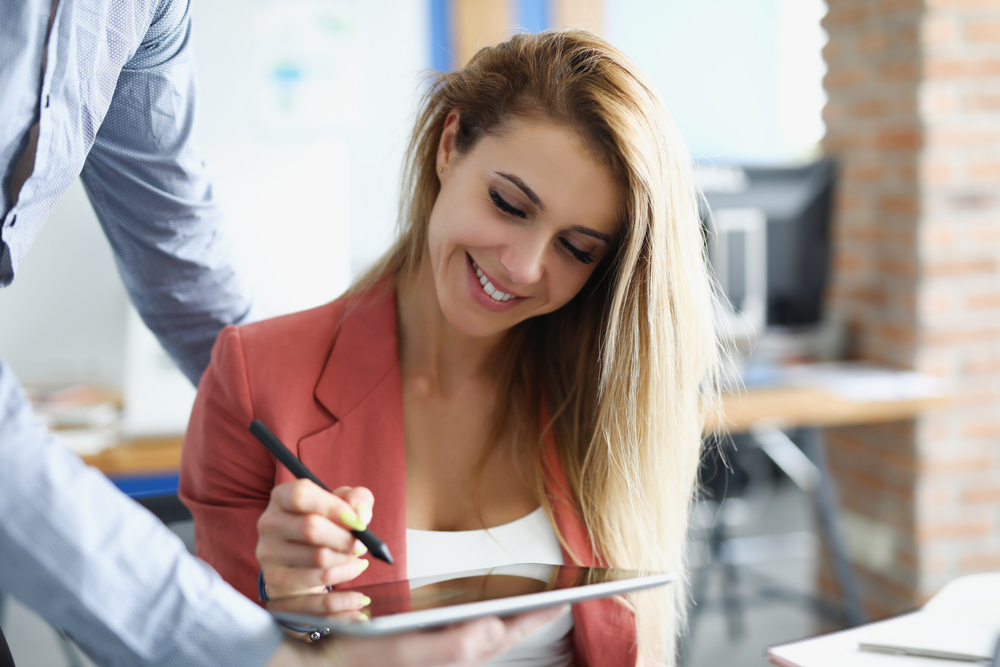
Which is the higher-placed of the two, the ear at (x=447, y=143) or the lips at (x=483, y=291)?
the ear at (x=447, y=143)

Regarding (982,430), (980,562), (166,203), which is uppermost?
(166,203)

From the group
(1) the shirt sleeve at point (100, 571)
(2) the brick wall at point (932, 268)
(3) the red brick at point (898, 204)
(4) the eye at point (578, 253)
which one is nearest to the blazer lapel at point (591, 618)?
(4) the eye at point (578, 253)

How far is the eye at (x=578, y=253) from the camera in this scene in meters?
1.07

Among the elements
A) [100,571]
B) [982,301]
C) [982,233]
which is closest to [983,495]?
[982,301]

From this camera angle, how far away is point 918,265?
2545 mm

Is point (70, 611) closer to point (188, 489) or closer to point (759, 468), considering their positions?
point (188, 489)

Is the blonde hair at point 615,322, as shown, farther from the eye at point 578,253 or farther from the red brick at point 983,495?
the red brick at point 983,495

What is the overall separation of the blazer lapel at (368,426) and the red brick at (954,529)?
2.15 metres

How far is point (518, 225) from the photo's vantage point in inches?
41.2

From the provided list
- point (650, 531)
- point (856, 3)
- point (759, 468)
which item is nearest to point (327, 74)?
point (856, 3)

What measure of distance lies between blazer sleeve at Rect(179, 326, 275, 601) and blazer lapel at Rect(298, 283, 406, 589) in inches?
3.0

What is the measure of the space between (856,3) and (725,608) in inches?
85.7

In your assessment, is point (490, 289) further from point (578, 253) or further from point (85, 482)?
point (85, 482)

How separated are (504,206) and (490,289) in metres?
0.12
